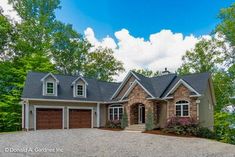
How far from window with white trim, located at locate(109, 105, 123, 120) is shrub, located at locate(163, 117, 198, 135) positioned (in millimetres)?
6019

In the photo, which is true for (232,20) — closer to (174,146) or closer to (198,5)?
(198,5)

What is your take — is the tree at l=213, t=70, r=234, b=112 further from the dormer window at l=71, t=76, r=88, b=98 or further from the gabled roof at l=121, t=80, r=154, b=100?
the dormer window at l=71, t=76, r=88, b=98

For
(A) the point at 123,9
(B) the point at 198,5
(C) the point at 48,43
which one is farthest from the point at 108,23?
(B) the point at 198,5

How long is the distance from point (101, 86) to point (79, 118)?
5071mm

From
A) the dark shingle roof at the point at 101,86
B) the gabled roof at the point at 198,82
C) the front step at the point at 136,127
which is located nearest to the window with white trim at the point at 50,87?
the dark shingle roof at the point at 101,86

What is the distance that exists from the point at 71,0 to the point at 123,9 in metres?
6.19

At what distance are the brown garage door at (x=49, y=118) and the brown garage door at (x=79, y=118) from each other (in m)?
1.14

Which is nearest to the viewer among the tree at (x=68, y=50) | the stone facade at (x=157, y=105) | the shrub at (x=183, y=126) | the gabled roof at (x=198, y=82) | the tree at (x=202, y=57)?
the shrub at (x=183, y=126)

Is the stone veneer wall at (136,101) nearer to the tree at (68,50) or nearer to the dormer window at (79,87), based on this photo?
the dormer window at (79,87)

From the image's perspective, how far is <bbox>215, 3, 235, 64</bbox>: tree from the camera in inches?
1131

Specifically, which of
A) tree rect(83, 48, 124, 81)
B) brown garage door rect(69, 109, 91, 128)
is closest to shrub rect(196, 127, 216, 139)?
brown garage door rect(69, 109, 91, 128)

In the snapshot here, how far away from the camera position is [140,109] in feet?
86.5

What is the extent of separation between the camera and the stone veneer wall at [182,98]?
21.6 m

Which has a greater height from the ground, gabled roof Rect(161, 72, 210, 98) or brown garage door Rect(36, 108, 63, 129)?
gabled roof Rect(161, 72, 210, 98)
